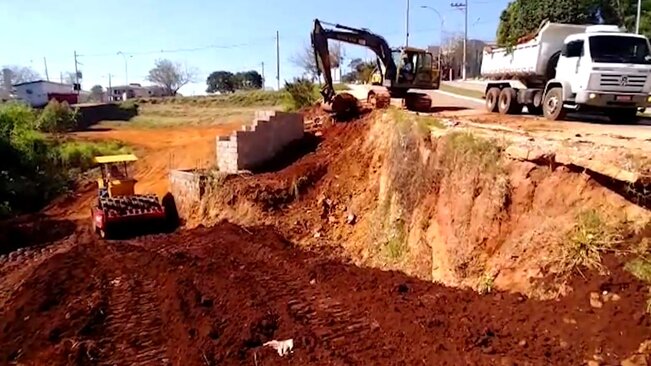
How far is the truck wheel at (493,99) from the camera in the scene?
57.4 feet

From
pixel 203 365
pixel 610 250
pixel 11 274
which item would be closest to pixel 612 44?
pixel 610 250

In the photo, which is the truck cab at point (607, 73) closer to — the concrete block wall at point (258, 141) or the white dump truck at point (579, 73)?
the white dump truck at point (579, 73)

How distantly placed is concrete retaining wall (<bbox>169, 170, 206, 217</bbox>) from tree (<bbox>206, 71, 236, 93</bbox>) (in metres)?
55.8

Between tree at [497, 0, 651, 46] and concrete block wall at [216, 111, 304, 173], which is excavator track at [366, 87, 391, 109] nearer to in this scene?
concrete block wall at [216, 111, 304, 173]

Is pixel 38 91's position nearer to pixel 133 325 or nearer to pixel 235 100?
pixel 235 100

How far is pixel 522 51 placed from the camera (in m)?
15.9

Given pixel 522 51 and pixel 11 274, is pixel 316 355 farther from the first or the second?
pixel 522 51

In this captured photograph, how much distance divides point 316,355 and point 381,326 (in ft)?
3.49

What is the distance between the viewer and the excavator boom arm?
1681cm

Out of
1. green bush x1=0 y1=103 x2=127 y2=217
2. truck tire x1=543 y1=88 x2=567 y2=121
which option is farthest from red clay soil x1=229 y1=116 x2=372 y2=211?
green bush x1=0 y1=103 x2=127 y2=217

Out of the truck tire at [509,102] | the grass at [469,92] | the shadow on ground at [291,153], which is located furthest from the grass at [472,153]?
the grass at [469,92]

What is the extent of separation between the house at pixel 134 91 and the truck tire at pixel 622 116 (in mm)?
72997

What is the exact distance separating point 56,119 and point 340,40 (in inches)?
851

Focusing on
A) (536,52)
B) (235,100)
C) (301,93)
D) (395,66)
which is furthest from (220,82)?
(536,52)
